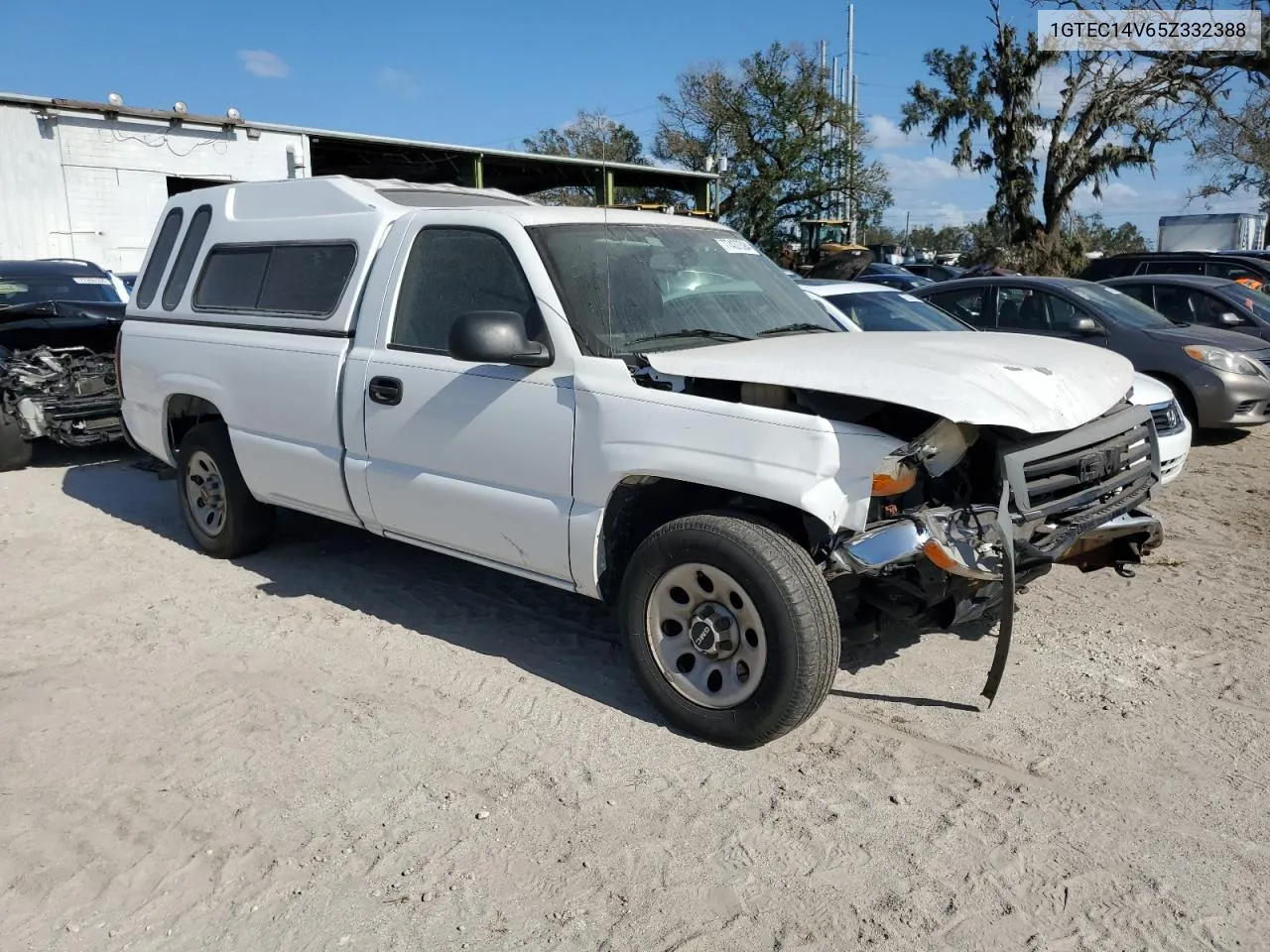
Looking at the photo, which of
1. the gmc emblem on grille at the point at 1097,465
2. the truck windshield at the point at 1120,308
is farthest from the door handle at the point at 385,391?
the truck windshield at the point at 1120,308

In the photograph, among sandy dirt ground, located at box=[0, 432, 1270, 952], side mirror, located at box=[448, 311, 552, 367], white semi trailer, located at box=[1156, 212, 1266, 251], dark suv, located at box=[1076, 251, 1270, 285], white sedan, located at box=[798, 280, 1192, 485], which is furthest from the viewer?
white semi trailer, located at box=[1156, 212, 1266, 251]

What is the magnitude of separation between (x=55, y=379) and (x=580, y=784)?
6.95m

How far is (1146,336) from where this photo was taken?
30.2ft

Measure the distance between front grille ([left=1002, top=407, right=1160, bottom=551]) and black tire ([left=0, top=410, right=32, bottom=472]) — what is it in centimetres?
791

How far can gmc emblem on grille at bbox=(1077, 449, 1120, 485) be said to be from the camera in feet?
12.2

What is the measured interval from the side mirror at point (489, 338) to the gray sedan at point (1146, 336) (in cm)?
591

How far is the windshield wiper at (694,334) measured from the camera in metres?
4.15

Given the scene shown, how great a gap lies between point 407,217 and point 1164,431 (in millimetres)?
4673

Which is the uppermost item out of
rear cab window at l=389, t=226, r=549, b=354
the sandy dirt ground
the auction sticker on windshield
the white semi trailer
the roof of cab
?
the white semi trailer

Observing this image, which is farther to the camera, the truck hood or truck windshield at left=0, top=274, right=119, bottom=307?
truck windshield at left=0, top=274, right=119, bottom=307

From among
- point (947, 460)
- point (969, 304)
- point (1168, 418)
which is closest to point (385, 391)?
point (947, 460)

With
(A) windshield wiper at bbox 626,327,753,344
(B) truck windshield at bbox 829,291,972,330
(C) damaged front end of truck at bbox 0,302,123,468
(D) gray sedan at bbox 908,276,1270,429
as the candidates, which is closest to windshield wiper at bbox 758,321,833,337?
(A) windshield wiper at bbox 626,327,753,344

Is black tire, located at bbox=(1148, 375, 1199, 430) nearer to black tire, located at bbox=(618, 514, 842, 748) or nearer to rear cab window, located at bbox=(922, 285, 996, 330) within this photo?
rear cab window, located at bbox=(922, 285, 996, 330)

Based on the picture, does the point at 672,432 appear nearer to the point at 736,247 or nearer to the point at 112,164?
the point at 736,247
